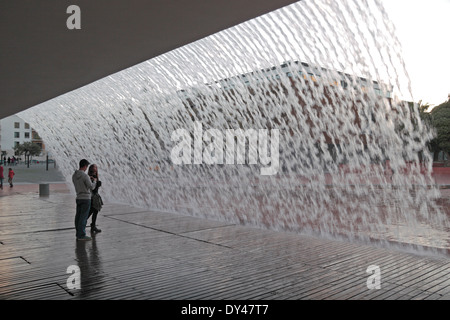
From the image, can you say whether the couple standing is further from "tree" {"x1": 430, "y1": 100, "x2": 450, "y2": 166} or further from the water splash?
"tree" {"x1": 430, "y1": 100, "x2": 450, "y2": 166}

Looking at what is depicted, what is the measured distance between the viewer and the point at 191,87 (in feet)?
34.7

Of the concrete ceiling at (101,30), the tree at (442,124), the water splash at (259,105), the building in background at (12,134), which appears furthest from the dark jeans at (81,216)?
the building in background at (12,134)

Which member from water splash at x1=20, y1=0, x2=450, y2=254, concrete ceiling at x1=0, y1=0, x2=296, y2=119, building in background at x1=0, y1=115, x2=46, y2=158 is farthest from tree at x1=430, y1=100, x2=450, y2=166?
building in background at x1=0, y1=115, x2=46, y2=158

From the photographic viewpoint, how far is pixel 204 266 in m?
4.62

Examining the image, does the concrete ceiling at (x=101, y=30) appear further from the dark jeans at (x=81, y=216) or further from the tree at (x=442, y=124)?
the tree at (x=442, y=124)

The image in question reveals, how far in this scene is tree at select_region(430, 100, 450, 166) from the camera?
29.7 m

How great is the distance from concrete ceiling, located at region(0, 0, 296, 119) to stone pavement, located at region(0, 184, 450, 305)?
2608 mm

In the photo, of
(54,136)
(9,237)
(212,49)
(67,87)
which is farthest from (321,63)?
(54,136)

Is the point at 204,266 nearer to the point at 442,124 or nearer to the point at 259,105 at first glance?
the point at 259,105

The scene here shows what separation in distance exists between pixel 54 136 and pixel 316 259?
15.0m

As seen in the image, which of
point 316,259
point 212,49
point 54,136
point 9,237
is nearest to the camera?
point 316,259

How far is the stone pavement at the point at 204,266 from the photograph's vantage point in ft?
12.1

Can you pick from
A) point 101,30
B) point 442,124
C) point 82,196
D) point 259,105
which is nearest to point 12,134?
point 442,124
